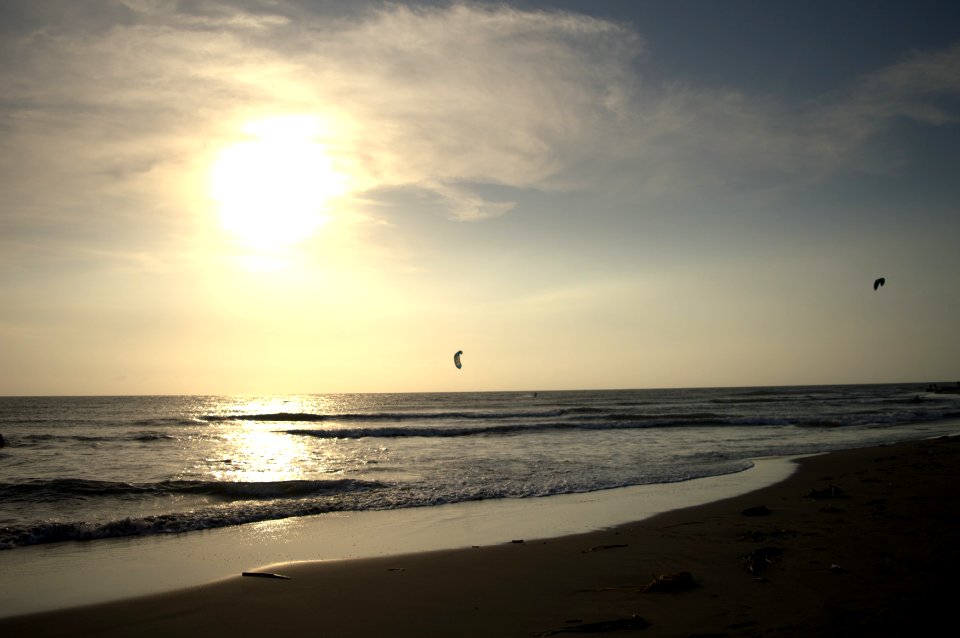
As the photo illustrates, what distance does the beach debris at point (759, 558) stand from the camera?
6.40 m

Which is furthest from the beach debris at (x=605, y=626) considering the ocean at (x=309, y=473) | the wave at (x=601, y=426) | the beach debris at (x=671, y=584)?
the wave at (x=601, y=426)

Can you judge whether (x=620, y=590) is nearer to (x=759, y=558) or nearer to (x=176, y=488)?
(x=759, y=558)

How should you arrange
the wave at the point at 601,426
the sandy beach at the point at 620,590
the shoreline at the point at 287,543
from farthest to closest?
1. the wave at the point at 601,426
2. the shoreline at the point at 287,543
3. the sandy beach at the point at 620,590

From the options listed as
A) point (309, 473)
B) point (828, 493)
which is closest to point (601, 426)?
point (309, 473)

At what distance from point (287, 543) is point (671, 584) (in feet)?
18.0

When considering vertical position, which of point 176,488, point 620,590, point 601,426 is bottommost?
point 601,426

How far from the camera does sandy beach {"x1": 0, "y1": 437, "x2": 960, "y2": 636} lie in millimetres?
4977

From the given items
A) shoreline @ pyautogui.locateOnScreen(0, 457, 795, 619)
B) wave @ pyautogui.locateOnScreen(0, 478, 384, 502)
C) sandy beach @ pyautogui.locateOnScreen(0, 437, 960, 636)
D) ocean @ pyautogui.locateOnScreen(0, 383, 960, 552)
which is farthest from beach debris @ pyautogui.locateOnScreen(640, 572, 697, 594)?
wave @ pyautogui.locateOnScreen(0, 478, 384, 502)

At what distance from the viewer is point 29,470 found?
16.4m

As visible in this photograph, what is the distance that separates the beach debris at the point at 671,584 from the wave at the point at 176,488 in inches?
346

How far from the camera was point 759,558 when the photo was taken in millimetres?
6680

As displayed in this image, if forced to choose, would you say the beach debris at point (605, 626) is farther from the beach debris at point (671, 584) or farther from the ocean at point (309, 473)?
the ocean at point (309, 473)

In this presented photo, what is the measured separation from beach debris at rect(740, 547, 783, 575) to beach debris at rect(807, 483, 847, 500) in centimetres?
440

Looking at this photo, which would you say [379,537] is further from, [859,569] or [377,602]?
[859,569]
